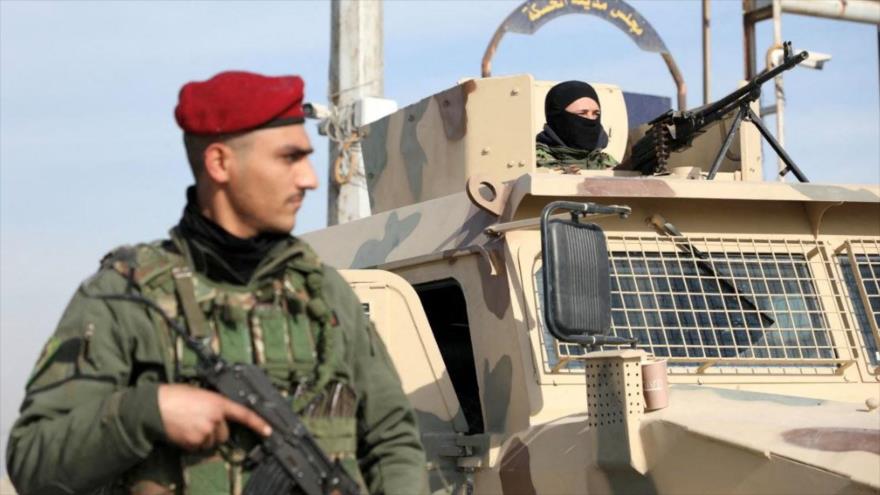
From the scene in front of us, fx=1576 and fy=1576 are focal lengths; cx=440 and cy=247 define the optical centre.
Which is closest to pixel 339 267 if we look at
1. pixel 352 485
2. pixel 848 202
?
pixel 848 202

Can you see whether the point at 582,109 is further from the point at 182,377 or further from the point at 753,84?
the point at 182,377

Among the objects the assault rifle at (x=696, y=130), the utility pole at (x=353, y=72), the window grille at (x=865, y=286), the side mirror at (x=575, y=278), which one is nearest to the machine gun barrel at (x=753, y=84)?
the assault rifle at (x=696, y=130)

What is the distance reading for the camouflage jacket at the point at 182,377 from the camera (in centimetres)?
216

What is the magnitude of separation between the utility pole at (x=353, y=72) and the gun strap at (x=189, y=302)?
997 cm

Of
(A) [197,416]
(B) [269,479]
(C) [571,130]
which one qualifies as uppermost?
(C) [571,130]

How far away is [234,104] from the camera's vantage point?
2.29 m

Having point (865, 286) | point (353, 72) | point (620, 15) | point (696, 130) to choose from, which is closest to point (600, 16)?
point (620, 15)

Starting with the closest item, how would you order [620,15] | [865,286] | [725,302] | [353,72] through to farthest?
1. [725,302]
2. [865,286]
3. [620,15]
4. [353,72]

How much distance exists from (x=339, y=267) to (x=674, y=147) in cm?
155

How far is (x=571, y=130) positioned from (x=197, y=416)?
3970mm

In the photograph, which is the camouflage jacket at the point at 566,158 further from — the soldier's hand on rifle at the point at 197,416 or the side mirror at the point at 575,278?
the soldier's hand on rifle at the point at 197,416

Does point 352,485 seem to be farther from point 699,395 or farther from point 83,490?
point 699,395

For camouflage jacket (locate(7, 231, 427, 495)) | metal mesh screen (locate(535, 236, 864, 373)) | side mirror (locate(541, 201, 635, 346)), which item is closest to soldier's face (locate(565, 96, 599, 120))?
metal mesh screen (locate(535, 236, 864, 373))

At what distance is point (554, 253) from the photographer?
12.5 feet
